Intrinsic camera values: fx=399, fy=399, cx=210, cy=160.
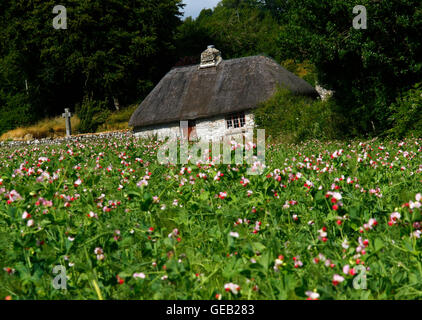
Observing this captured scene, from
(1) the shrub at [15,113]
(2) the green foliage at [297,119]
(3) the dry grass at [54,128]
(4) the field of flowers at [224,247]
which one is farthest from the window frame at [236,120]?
(4) the field of flowers at [224,247]

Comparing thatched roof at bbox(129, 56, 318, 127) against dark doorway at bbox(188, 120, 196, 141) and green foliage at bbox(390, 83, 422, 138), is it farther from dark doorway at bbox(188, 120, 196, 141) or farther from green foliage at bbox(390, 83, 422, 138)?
green foliage at bbox(390, 83, 422, 138)

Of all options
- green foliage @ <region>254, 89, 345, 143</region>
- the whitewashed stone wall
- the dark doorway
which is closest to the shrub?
the whitewashed stone wall

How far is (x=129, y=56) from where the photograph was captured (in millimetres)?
35219

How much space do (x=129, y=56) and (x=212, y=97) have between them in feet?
45.6

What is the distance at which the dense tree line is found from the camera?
45.3 ft

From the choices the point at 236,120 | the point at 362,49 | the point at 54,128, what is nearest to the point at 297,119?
the point at 362,49

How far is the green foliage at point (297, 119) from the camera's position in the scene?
15898 millimetres

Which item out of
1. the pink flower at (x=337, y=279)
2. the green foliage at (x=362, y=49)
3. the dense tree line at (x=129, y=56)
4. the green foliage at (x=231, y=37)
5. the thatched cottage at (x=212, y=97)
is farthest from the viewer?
the green foliage at (x=231, y=37)

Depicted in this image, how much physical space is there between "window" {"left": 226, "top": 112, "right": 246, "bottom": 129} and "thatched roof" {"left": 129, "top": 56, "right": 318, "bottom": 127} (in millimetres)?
713

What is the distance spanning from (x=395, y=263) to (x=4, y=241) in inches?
132

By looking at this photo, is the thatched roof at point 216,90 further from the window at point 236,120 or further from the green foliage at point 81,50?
the green foliage at point 81,50

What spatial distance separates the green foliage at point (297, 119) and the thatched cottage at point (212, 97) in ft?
9.60
